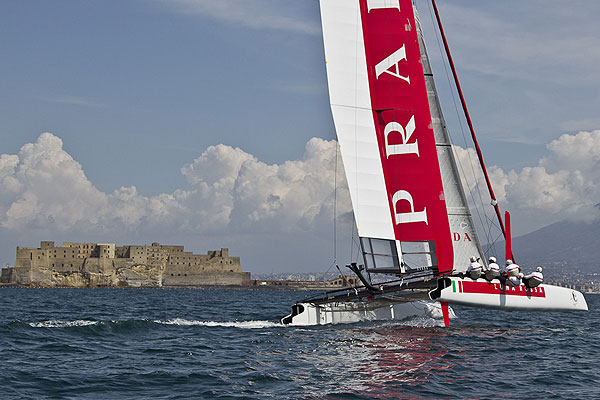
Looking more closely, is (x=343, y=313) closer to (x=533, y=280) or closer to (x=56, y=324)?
(x=533, y=280)

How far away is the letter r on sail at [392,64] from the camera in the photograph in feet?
60.2

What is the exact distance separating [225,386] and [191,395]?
2.69 feet

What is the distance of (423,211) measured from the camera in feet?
59.7

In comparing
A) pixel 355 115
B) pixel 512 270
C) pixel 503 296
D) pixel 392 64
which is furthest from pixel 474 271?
pixel 392 64

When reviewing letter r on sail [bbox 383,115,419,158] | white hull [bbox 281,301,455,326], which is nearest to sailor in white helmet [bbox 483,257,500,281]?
white hull [bbox 281,301,455,326]

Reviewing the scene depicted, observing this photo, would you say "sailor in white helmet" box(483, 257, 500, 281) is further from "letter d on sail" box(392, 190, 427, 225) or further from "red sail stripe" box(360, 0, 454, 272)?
"letter d on sail" box(392, 190, 427, 225)

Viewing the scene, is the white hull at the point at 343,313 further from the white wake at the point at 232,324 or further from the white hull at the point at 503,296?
the white hull at the point at 503,296

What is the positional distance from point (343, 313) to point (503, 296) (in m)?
4.50

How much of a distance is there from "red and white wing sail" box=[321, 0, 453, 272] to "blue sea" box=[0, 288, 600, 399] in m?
2.67

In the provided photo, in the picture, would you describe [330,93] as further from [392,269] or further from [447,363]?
[447,363]

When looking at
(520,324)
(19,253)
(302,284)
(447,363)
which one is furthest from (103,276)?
(447,363)

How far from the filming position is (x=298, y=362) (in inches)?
476

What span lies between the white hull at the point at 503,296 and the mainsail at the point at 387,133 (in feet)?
6.37

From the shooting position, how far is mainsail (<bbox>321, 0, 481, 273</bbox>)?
18.1m
